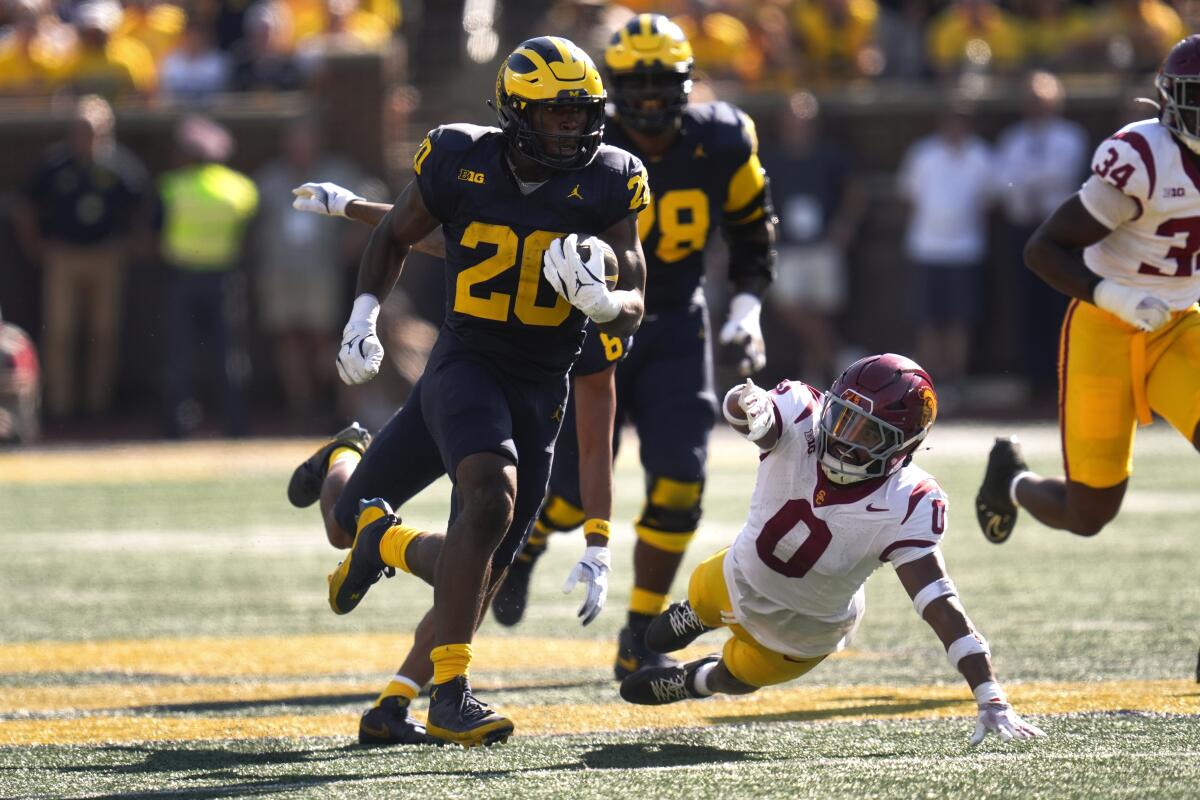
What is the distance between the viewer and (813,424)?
5.03 metres

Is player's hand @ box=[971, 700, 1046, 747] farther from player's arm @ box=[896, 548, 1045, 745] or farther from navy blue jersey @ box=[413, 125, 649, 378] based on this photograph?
navy blue jersey @ box=[413, 125, 649, 378]

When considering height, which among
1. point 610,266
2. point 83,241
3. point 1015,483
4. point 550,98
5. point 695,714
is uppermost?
point 550,98

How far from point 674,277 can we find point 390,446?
1.49 m

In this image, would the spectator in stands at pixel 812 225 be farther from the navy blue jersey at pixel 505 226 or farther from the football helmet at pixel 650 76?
the navy blue jersey at pixel 505 226

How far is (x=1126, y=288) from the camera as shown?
5.55 m

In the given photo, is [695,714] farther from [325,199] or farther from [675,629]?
[325,199]

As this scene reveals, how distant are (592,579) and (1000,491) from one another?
Answer: 189cm

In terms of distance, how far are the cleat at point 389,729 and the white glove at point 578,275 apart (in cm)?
123

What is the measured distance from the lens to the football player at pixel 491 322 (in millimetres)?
4934

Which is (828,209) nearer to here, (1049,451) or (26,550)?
(1049,451)

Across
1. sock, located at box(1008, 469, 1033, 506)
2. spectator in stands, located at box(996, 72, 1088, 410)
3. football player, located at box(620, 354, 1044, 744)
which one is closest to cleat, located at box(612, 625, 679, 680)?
football player, located at box(620, 354, 1044, 744)

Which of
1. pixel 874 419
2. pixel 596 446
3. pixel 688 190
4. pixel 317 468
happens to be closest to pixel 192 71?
pixel 688 190

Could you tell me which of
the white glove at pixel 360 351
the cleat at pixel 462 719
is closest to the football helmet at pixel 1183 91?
the white glove at pixel 360 351

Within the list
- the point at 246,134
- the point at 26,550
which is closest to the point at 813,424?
the point at 26,550
